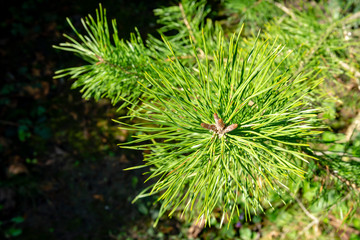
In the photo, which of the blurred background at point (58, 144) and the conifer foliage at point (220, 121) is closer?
the conifer foliage at point (220, 121)

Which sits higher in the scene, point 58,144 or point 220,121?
point 220,121

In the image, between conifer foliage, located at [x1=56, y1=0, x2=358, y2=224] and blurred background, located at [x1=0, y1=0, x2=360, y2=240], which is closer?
conifer foliage, located at [x1=56, y1=0, x2=358, y2=224]

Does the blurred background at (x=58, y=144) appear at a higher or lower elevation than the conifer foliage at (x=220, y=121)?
lower

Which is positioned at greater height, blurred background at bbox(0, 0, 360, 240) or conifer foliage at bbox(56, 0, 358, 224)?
conifer foliage at bbox(56, 0, 358, 224)

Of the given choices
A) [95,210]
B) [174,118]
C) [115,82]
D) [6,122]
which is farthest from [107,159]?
[174,118]

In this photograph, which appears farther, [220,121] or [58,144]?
[58,144]

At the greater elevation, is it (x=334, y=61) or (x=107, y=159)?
(x=334, y=61)

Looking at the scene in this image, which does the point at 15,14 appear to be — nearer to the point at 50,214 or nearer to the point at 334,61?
the point at 50,214

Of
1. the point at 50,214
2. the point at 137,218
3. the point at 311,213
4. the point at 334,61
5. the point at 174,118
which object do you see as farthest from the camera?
the point at 50,214
